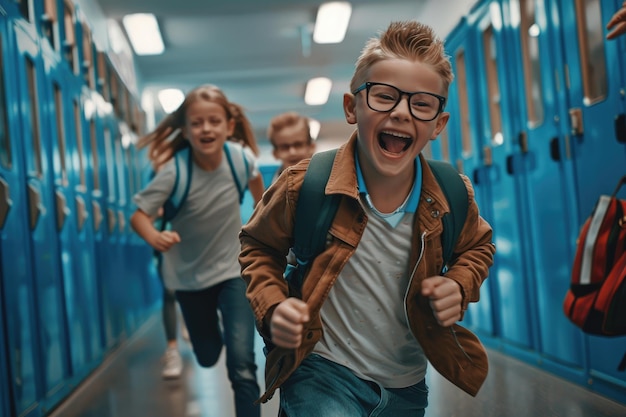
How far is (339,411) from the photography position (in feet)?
5.83

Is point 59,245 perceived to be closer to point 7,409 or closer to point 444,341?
point 7,409

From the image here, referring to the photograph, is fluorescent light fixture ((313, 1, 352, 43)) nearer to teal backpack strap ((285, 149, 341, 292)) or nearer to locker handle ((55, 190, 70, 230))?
locker handle ((55, 190, 70, 230))

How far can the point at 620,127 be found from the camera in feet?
11.6

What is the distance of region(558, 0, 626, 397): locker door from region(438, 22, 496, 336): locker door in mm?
1910

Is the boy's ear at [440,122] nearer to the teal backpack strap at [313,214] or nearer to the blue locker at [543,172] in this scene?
the teal backpack strap at [313,214]

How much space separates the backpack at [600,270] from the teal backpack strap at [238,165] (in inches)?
59.0

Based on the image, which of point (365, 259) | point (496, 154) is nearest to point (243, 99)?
point (496, 154)

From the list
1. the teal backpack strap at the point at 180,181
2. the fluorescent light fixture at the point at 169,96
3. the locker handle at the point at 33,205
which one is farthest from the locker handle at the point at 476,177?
the fluorescent light fixture at the point at 169,96

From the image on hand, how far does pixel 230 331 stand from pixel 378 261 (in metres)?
1.30

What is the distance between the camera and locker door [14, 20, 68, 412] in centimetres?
398

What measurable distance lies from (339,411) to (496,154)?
4.24m

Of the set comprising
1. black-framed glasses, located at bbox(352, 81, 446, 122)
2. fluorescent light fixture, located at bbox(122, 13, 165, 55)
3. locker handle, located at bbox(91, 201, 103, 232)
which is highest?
fluorescent light fixture, located at bbox(122, 13, 165, 55)

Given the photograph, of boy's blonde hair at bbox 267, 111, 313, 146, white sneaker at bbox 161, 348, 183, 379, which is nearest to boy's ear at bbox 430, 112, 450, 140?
boy's blonde hair at bbox 267, 111, 313, 146

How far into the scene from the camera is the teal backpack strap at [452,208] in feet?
6.06
